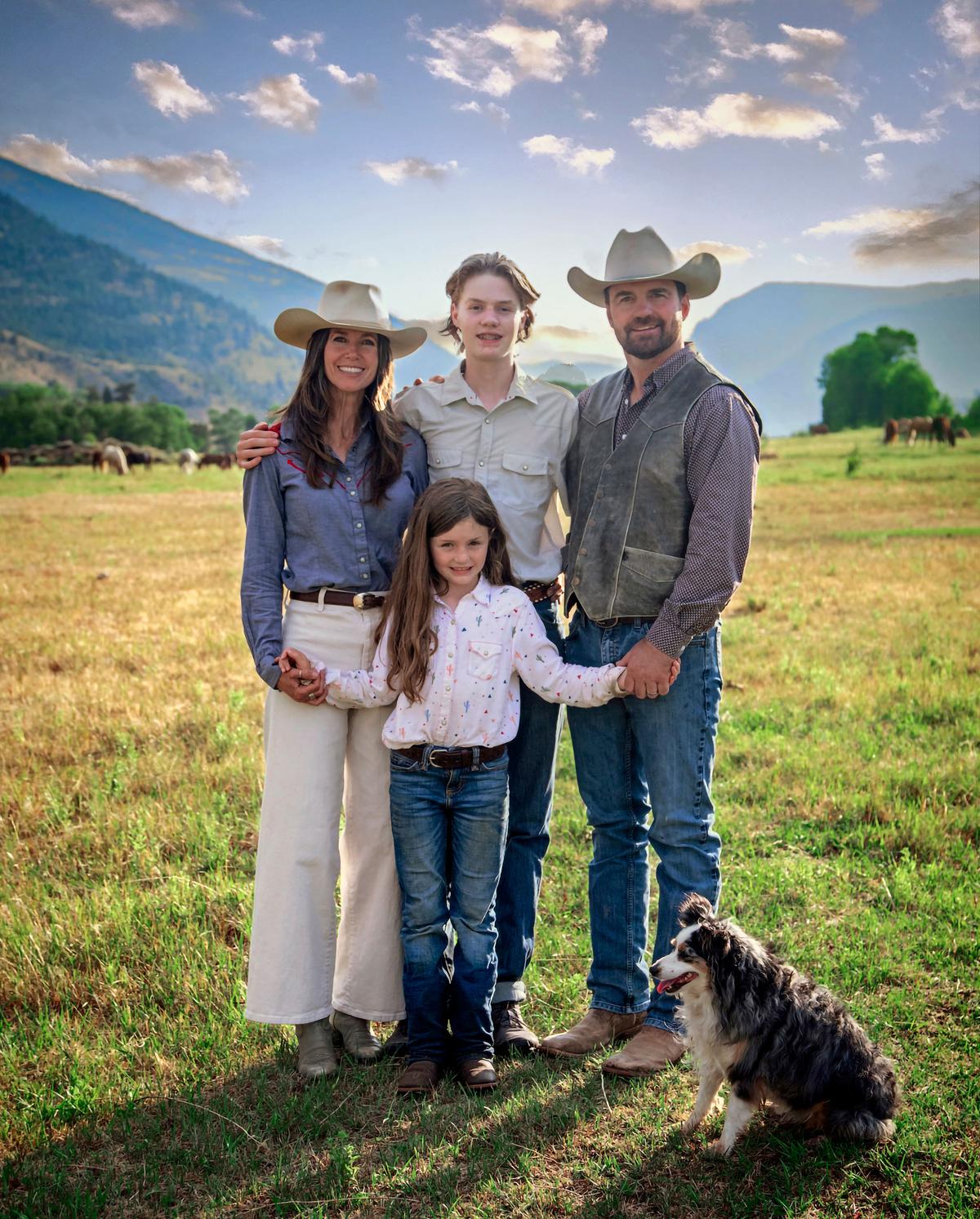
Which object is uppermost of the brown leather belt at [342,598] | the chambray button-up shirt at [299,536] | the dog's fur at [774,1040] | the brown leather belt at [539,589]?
the chambray button-up shirt at [299,536]

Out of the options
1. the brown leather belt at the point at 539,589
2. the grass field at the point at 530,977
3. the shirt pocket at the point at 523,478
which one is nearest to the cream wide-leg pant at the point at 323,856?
the grass field at the point at 530,977

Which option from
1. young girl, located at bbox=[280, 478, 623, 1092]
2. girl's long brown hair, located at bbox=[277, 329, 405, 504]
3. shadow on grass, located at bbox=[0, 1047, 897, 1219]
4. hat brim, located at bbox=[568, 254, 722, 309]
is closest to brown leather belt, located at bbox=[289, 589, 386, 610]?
young girl, located at bbox=[280, 478, 623, 1092]

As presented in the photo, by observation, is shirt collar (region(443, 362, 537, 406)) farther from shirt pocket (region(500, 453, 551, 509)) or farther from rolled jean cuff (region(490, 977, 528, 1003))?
rolled jean cuff (region(490, 977, 528, 1003))

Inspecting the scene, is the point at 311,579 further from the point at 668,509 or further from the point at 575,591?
the point at 668,509

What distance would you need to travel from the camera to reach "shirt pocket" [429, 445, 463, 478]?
4145 millimetres

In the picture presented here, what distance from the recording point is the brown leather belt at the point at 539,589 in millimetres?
4098

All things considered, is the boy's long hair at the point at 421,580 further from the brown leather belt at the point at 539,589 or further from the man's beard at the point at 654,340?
the man's beard at the point at 654,340

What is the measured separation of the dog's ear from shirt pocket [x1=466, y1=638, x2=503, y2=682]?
44.7 inches

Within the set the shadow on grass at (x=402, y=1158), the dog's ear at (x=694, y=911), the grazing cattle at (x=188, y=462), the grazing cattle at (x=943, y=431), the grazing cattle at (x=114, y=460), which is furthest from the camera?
the grazing cattle at (x=188, y=462)

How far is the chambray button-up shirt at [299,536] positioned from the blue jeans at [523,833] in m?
0.81

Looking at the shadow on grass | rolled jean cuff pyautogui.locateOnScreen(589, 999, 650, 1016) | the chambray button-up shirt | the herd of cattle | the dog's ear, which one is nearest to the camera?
the shadow on grass

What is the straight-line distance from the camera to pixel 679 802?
3775mm

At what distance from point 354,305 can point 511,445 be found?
35.7 inches

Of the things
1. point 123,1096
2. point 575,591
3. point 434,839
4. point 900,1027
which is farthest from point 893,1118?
point 123,1096
